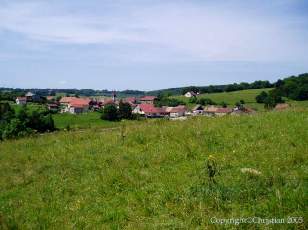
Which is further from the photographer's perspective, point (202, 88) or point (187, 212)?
point (202, 88)

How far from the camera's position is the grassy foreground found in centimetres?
751

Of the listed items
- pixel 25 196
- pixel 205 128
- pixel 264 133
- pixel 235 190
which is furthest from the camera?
pixel 205 128

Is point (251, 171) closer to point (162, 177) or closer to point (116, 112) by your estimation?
point (162, 177)

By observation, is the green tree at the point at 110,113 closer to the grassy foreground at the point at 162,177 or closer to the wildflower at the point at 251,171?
the grassy foreground at the point at 162,177

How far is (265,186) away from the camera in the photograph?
26.1ft

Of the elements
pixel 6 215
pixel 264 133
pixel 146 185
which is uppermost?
pixel 264 133

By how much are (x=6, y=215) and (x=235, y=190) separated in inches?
207

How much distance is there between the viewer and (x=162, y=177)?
9844 mm

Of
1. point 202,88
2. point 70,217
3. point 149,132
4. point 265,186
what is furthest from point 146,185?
Answer: point 202,88

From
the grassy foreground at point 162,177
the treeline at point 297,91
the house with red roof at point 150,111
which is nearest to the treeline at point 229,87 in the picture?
the house with red roof at point 150,111

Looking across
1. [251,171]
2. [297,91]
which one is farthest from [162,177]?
[297,91]

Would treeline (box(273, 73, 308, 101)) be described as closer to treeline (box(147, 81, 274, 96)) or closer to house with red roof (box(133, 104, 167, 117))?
house with red roof (box(133, 104, 167, 117))

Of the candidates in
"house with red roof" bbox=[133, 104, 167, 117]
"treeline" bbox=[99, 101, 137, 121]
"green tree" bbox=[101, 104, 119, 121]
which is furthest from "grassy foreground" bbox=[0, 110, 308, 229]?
"green tree" bbox=[101, 104, 119, 121]

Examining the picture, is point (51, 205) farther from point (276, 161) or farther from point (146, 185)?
point (276, 161)
